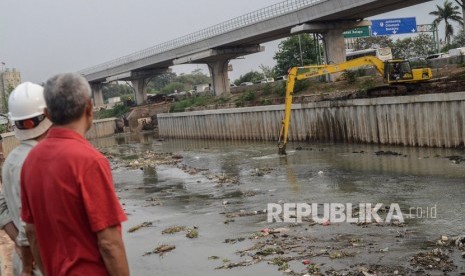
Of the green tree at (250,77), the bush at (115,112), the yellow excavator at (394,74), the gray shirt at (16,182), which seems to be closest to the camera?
the gray shirt at (16,182)

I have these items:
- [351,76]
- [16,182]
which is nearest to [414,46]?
[351,76]

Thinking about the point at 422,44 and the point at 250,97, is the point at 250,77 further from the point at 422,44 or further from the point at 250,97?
the point at 250,97

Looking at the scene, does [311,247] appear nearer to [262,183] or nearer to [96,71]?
[262,183]

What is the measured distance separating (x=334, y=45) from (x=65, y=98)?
1636 inches

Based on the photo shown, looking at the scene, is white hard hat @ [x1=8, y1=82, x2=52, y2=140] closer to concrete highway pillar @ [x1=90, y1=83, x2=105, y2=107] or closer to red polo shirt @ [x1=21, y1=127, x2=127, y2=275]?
red polo shirt @ [x1=21, y1=127, x2=127, y2=275]

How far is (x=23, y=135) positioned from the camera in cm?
425

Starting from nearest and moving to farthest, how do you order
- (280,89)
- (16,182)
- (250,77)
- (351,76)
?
(16,182)
(351,76)
(280,89)
(250,77)

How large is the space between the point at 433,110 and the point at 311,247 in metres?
16.8

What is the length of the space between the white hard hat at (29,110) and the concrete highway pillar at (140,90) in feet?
256

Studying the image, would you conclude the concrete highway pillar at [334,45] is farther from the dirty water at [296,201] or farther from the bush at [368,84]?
the dirty water at [296,201]

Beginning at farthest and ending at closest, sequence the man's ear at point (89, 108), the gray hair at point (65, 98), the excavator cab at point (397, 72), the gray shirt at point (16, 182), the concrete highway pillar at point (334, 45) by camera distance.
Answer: the concrete highway pillar at point (334, 45) → the excavator cab at point (397, 72) → the gray shirt at point (16, 182) → the man's ear at point (89, 108) → the gray hair at point (65, 98)

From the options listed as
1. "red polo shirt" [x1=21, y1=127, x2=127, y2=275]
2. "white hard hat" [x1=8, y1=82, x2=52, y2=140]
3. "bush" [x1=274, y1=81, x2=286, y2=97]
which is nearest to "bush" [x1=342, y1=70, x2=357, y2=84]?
"bush" [x1=274, y1=81, x2=286, y2=97]

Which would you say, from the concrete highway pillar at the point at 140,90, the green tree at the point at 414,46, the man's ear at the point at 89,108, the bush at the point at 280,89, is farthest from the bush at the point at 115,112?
the man's ear at the point at 89,108

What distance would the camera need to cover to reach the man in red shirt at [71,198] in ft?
10.1
